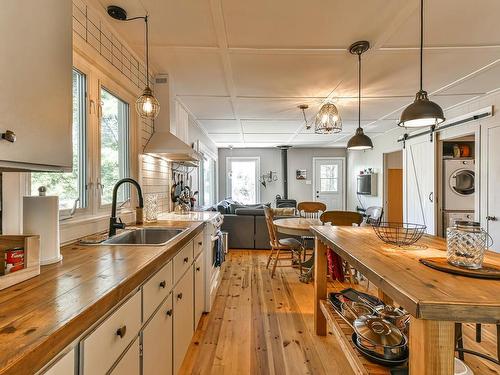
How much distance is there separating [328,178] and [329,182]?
14 centimetres

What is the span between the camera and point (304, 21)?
2.04 metres

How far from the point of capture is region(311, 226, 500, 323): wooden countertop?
791mm

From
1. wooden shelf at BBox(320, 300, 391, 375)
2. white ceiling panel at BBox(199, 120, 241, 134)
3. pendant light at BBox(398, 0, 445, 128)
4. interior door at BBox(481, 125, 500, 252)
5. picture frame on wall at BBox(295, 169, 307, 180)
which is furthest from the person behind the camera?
picture frame on wall at BBox(295, 169, 307, 180)

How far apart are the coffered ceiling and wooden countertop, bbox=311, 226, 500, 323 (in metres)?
1.67

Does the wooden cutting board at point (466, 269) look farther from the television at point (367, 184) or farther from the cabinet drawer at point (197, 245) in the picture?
the television at point (367, 184)

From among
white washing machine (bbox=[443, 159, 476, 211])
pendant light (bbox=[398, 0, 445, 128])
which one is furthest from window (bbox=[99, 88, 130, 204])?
white washing machine (bbox=[443, 159, 476, 211])

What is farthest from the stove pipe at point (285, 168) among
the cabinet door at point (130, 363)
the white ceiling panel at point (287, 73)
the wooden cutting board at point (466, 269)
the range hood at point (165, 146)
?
the cabinet door at point (130, 363)

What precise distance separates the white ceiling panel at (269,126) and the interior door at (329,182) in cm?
310

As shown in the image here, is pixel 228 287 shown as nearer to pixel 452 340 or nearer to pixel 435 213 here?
pixel 452 340

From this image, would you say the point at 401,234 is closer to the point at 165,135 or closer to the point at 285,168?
the point at 165,135

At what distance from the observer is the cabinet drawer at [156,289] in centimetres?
117

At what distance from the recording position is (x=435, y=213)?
4.54m

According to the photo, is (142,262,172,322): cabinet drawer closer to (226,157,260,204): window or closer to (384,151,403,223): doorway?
(384,151,403,223): doorway


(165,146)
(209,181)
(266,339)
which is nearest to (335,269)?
(266,339)
